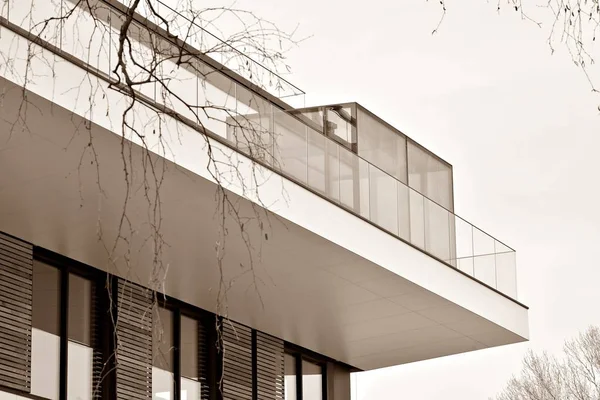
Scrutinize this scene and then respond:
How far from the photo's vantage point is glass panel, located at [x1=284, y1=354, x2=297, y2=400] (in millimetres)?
22344

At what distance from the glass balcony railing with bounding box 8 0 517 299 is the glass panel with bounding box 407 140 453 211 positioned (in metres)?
1.00

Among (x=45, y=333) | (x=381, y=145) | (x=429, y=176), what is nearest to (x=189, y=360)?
(x=45, y=333)

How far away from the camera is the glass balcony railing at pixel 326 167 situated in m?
15.1

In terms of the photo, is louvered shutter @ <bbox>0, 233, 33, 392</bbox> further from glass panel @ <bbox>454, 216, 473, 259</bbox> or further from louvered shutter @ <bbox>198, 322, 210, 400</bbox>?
glass panel @ <bbox>454, 216, 473, 259</bbox>

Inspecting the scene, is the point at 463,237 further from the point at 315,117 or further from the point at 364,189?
the point at 315,117

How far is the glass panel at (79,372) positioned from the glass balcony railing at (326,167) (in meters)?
3.14

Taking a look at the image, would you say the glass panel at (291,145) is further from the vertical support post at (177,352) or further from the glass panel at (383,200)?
the vertical support post at (177,352)

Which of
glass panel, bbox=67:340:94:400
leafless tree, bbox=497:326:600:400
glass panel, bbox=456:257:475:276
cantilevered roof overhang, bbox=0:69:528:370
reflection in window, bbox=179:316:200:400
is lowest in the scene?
glass panel, bbox=67:340:94:400

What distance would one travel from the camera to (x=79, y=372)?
1773 cm

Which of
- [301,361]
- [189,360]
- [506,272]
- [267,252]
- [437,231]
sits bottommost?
[189,360]

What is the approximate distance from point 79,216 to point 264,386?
5.83 m

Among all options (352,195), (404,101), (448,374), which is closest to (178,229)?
(352,195)

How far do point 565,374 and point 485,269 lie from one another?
22.3m

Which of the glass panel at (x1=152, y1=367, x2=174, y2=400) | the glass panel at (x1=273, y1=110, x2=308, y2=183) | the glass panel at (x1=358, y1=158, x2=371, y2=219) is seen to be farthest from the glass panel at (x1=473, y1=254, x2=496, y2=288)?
the glass panel at (x1=152, y1=367, x2=174, y2=400)
